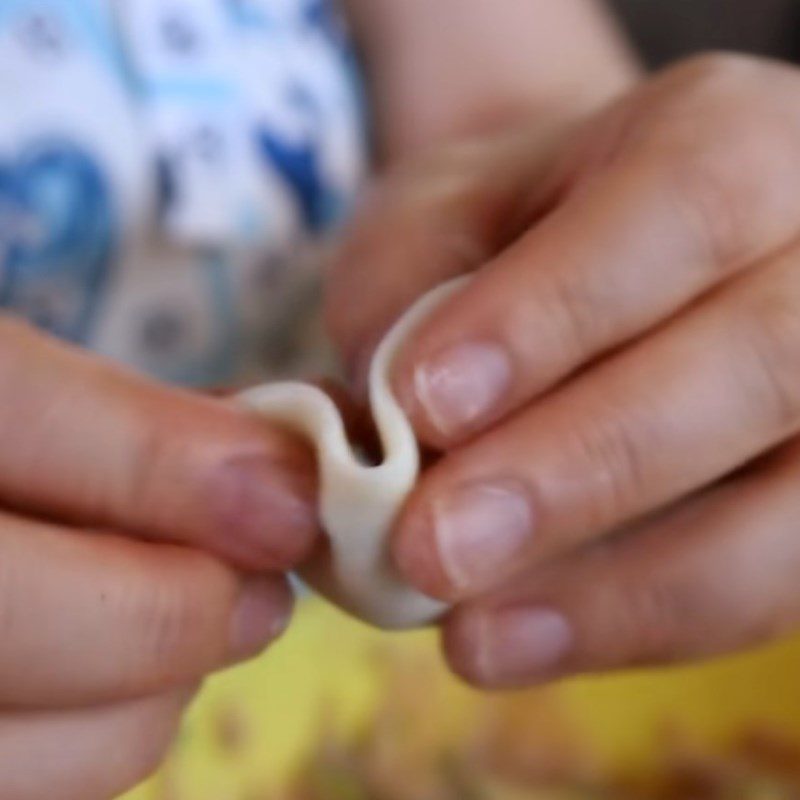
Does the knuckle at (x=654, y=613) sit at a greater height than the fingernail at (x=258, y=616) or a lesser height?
lesser

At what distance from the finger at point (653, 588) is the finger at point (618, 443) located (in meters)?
0.02

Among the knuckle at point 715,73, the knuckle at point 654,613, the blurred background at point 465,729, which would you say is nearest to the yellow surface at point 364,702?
the blurred background at point 465,729

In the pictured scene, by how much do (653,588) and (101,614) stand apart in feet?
0.53

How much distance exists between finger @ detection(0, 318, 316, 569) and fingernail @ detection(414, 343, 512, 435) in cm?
4

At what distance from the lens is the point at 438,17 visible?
2.12 feet

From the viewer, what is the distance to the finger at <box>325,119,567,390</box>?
0.37m

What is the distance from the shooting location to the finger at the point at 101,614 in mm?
287

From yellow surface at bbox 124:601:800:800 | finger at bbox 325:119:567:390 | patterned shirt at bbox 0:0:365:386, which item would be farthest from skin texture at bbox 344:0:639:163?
yellow surface at bbox 124:601:800:800

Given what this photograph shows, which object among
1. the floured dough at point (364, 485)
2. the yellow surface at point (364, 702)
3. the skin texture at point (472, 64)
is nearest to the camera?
the floured dough at point (364, 485)

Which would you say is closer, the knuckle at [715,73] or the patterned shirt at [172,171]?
the knuckle at [715,73]

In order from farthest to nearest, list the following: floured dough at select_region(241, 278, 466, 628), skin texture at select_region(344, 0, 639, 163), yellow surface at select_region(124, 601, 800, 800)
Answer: skin texture at select_region(344, 0, 639, 163) → yellow surface at select_region(124, 601, 800, 800) → floured dough at select_region(241, 278, 466, 628)

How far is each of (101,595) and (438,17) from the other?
0.44 meters

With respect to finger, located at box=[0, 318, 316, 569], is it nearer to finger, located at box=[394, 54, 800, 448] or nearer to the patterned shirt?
finger, located at box=[394, 54, 800, 448]

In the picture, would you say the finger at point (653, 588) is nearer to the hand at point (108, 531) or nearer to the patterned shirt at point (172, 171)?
the hand at point (108, 531)
